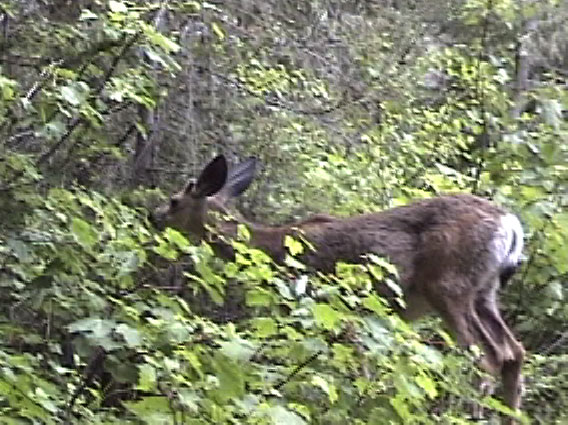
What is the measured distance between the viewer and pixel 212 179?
8.98 metres

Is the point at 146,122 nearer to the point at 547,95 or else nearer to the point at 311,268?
the point at 311,268

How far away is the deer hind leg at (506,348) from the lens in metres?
7.98

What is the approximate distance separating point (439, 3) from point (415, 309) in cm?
614

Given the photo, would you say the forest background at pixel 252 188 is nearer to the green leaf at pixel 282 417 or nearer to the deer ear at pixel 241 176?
the green leaf at pixel 282 417

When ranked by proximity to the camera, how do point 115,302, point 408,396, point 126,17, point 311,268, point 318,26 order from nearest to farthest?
1. point 408,396
2. point 115,302
3. point 126,17
4. point 311,268
5. point 318,26

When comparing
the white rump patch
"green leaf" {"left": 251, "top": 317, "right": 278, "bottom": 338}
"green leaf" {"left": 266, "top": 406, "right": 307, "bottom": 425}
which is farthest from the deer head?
"green leaf" {"left": 266, "top": 406, "right": 307, "bottom": 425}

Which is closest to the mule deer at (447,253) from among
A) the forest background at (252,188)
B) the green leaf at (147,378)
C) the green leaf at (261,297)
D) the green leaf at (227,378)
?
the forest background at (252,188)

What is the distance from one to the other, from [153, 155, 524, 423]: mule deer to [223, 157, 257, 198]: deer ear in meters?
0.38

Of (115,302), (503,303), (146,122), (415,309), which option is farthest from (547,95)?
(115,302)

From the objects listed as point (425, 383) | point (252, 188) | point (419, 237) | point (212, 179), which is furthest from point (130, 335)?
point (252, 188)

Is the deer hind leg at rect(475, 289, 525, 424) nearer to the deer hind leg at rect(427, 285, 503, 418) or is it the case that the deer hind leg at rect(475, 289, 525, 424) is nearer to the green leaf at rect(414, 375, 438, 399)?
the deer hind leg at rect(427, 285, 503, 418)

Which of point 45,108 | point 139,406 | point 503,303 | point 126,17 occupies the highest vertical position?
point 126,17

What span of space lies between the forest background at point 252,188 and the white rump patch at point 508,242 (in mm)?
456

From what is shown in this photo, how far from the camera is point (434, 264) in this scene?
27.5ft
